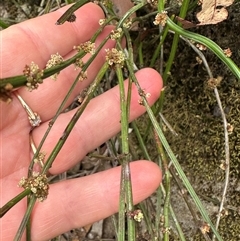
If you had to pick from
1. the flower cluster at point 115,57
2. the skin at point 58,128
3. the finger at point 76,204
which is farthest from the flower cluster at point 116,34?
the finger at point 76,204

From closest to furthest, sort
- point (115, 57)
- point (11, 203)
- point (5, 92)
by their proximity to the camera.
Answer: point (5, 92)
point (11, 203)
point (115, 57)

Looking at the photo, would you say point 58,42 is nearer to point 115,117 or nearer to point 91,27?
point 91,27

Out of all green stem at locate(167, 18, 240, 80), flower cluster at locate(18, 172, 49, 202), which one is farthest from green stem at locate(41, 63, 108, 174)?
green stem at locate(167, 18, 240, 80)

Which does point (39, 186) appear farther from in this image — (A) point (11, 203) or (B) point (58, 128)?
(B) point (58, 128)

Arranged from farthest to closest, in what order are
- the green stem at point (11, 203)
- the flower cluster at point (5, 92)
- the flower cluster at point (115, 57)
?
the flower cluster at point (115, 57) → the green stem at point (11, 203) → the flower cluster at point (5, 92)

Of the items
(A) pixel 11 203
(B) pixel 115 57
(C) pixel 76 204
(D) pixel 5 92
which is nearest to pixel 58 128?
(C) pixel 76 204

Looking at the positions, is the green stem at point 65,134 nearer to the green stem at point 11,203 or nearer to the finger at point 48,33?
the green stem at point 11,203

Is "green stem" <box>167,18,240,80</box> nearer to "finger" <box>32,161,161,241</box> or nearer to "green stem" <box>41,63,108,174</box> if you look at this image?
"green stem" <box>41,63,108,174</box>

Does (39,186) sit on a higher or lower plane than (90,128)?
higher
